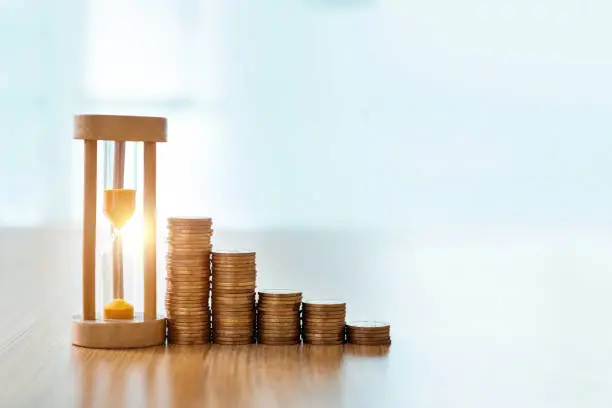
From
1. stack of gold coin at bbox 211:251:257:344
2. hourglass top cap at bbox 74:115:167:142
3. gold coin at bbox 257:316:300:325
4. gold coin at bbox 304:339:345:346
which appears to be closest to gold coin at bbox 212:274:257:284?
stack of gold coin at bbox 211:251:257:344

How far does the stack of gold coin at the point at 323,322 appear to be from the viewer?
2502mm

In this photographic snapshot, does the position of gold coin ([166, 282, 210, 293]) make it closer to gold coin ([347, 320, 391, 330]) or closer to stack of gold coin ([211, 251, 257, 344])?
stack of gold coin ([211, 251, 257, 344])

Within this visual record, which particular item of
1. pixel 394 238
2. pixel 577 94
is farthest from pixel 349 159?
pixel 577 94

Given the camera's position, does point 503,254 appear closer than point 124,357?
No

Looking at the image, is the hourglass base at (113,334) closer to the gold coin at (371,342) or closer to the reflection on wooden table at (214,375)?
the reflection on wooden table at (214,375)

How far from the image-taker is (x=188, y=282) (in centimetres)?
248

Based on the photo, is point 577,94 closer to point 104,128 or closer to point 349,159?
point 349,159

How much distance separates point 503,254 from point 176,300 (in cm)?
343

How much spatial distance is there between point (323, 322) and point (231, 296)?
0.23 meters

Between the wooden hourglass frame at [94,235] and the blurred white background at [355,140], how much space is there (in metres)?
2.35

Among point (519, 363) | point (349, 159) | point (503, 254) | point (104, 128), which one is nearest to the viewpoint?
point (519, 363)

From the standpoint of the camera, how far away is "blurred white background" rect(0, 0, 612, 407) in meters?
4.93

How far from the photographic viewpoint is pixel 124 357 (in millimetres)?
2264

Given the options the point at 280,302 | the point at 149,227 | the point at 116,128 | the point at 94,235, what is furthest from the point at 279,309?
the point at 116,128
